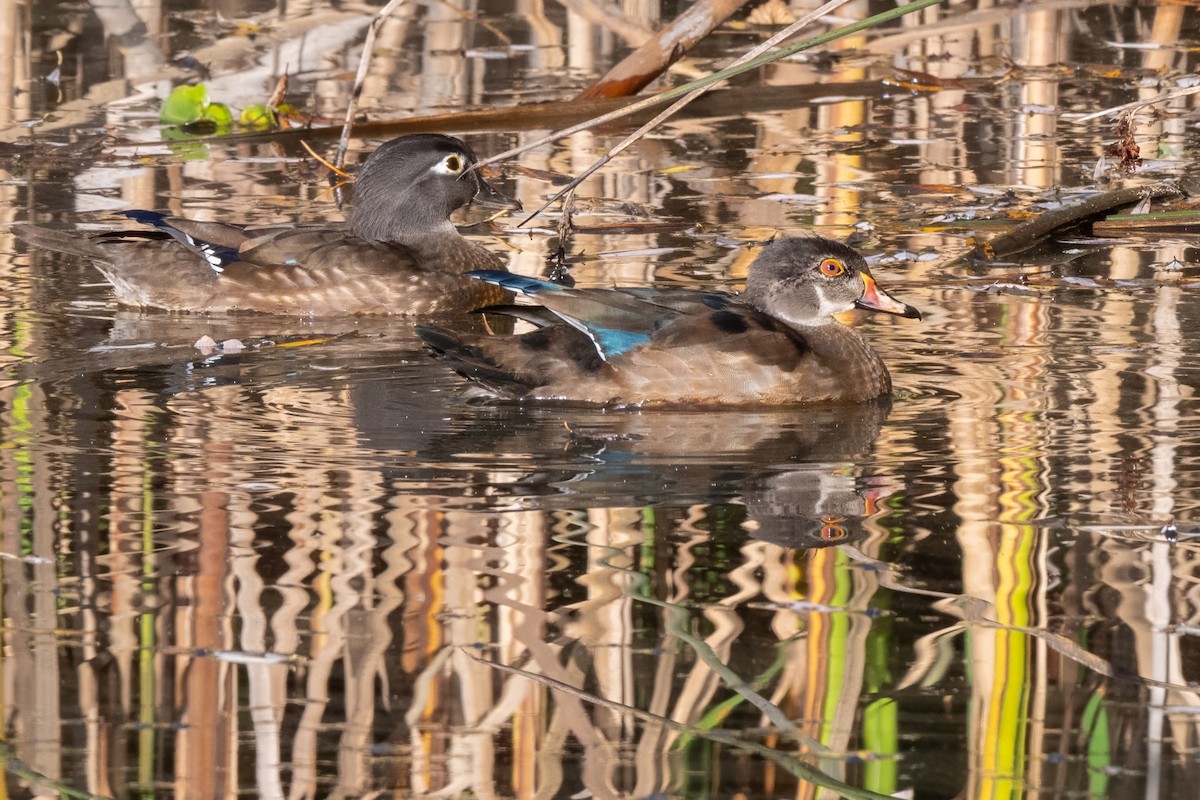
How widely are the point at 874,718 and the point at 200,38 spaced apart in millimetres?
12714

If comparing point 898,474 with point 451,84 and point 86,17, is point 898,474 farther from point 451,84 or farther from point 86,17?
point 86,17

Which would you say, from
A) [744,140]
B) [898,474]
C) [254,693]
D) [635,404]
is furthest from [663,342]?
[744,140]

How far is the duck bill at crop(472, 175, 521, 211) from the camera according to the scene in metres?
9.96

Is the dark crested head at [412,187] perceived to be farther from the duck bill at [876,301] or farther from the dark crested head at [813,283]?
the duck bill at [876,301]

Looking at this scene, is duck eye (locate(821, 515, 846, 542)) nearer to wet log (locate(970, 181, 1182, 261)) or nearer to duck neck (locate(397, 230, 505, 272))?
wet log (locate(970, 181, 1182, 261))

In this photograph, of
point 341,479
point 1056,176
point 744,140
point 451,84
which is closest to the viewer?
point 341,479

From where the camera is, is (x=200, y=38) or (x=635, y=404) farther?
(x=200, y=38)

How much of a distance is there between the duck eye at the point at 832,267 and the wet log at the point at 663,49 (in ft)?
13.2

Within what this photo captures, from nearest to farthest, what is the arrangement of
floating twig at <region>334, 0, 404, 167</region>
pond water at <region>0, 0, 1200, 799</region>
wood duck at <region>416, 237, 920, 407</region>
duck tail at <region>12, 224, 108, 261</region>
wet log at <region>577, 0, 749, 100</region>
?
pond water at <region>0, 0, 1200, 799</region> → floating twig at <region>334, 0, 404, 167</region> → wood duck at <region>416, 237, 920, 407</region> → duck tail at <region>12, 224, 108, 261</region> → wet log at <region>577, 0, 749, 100</region>

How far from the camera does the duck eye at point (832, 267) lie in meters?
7.51

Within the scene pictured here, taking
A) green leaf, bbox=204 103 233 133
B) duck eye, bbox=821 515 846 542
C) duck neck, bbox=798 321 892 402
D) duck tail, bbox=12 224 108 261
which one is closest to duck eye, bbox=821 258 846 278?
duck neck, bbox=798 321 892 402

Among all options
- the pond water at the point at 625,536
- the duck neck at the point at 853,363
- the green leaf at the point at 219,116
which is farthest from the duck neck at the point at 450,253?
the green leaf at the point at 219,116

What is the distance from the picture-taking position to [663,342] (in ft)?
23.0

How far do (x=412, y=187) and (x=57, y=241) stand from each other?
1672 millimetres
